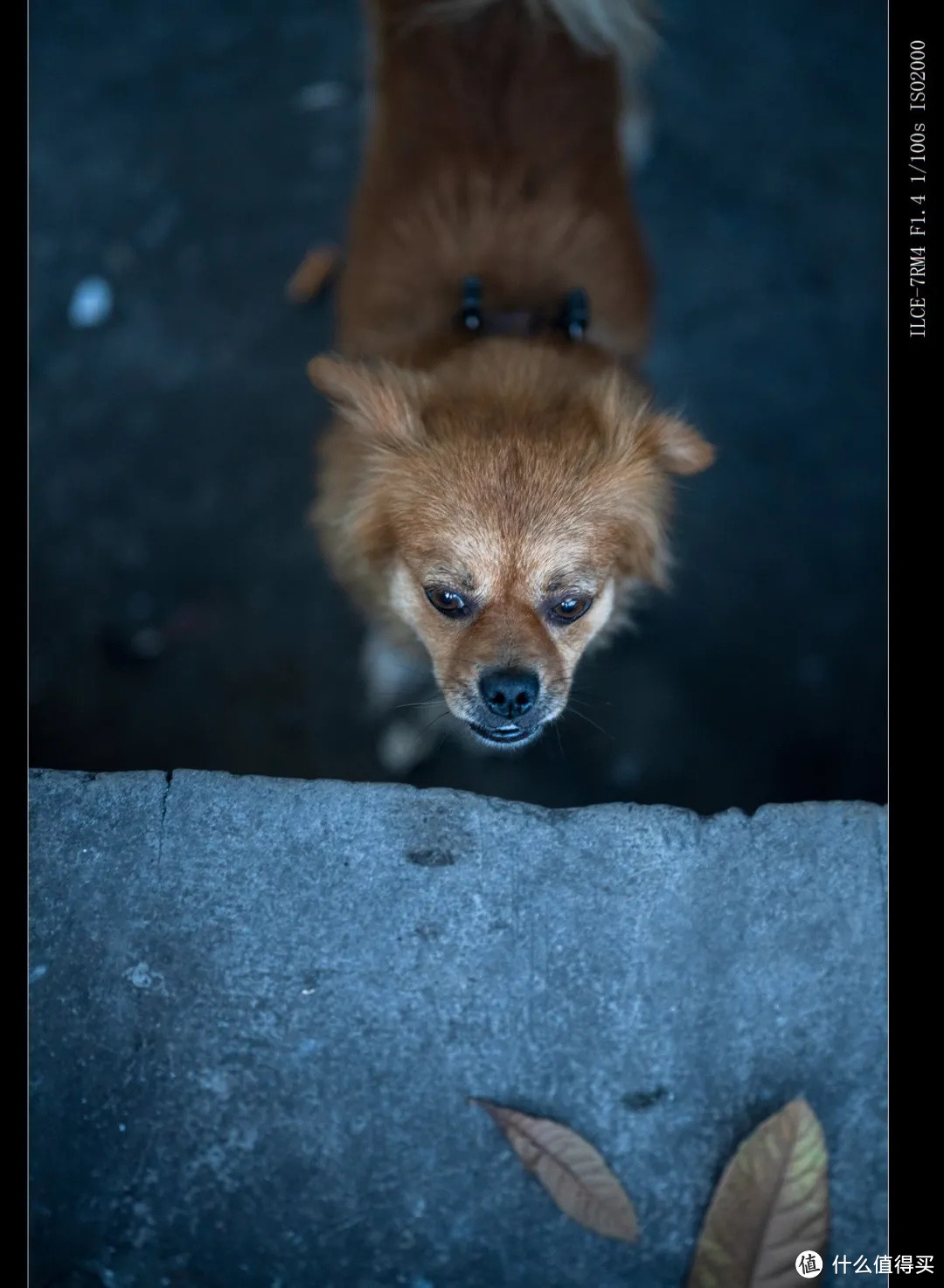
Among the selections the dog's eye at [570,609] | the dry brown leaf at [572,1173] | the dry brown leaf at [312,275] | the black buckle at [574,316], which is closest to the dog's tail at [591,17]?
the black buckle at [574,316]

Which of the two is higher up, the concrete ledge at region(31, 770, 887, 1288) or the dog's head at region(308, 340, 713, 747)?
the dog's head at region(308, 340, 713, 747)

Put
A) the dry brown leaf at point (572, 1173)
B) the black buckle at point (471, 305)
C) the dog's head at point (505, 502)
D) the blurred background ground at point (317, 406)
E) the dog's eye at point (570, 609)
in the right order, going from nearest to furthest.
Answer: the dry brown leaf at point (572, 1173) → the dog's head at point (505, 502) → the dog's eye at point (570, 609) → the black buckle at point (471, 305) → the blurred background ground at point (317, 406)

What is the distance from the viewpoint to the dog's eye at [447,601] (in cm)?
230

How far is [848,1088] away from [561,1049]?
70cm

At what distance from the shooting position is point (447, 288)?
108 inches

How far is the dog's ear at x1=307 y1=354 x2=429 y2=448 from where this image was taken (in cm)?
228

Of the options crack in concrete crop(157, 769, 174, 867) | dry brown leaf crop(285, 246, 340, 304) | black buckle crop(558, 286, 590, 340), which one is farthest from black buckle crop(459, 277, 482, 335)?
dry brown leaf crop(285, 246, 340, 304)

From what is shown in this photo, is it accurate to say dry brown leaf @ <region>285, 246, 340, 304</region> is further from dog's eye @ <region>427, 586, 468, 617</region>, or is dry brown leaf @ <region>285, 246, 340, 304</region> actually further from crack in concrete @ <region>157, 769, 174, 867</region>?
crack in concrete @ <region>157, 769, 174, 867</region>

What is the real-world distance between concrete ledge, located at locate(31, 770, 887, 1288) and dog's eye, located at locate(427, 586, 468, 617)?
18.4 inches

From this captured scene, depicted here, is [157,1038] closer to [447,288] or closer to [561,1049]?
[561,1049]

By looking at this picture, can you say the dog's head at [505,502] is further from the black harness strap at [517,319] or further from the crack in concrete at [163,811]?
the crack in concrete at [163,811]

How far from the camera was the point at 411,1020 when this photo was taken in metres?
2.16

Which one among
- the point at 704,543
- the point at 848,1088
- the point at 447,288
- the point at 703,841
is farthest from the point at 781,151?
the point at 848,1088

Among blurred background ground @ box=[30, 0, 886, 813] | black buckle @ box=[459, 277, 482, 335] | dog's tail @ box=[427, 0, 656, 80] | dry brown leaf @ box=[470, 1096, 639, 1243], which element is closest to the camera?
dry brown leaf @ box=[470, 1096, 639, 1243]
